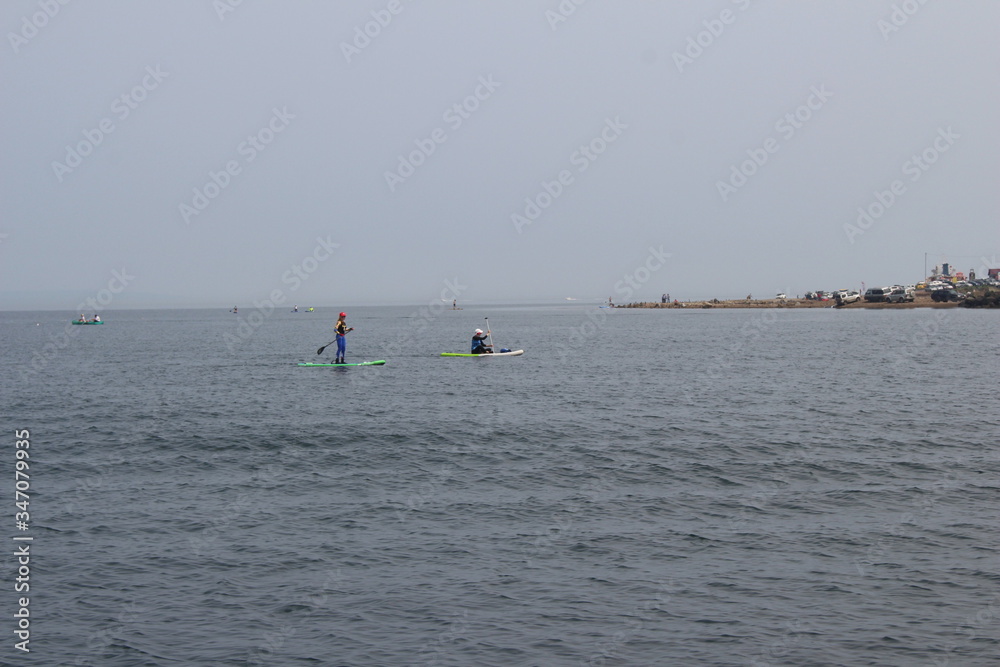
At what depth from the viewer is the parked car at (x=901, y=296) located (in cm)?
17588

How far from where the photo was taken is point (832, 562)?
15469 millimetres

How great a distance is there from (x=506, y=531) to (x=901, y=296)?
179871 millimetres

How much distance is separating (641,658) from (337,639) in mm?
4483

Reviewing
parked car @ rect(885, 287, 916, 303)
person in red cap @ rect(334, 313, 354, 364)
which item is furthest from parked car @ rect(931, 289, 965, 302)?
person in red cap @ rect(334, 313, 354, 364)

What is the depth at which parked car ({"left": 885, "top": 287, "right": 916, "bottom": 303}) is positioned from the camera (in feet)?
577

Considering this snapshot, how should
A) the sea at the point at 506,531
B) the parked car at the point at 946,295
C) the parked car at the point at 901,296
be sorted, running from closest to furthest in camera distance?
the sea at the point at 506,531
the parked car at the point at 946,295
the parked car at the point at 901,296

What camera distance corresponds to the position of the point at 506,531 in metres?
17.6

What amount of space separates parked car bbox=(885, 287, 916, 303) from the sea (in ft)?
491

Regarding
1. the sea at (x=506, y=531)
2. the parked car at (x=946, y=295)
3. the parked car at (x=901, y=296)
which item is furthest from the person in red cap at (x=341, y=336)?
the parked car at (x=901, y=296)

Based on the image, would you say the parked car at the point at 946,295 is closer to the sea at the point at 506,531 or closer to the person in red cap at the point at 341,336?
the sea at the point at 506,531

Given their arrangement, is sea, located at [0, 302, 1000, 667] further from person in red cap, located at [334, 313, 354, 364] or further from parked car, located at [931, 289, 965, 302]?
parked car, located at [931, 289, 965, 302]

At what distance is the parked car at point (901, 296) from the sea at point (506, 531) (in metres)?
150

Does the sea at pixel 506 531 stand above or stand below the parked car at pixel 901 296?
below

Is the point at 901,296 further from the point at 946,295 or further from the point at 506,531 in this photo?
the point at 506,531
